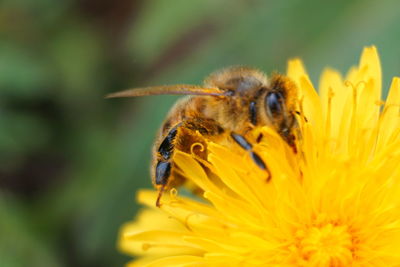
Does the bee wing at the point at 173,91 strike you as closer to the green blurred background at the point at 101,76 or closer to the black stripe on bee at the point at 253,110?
the black stripe on bee at the point at 253,110

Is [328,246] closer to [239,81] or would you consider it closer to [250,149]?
[250,149]

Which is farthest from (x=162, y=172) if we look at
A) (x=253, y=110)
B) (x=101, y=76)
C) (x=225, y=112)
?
(x=101, y=76)

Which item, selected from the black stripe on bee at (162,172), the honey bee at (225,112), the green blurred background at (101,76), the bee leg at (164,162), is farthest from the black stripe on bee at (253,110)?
the green blurred background at (101,76)

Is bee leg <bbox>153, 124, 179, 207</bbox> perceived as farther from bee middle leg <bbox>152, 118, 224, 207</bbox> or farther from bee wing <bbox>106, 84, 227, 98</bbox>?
bee wing <bbox>106, 84, 227, 98</bbox>

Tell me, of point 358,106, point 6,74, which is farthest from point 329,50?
point 6,74

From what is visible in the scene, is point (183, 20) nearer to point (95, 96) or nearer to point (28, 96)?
point (95, 96)

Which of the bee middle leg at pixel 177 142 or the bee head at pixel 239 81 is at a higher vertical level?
the bee head at pixel 239 81

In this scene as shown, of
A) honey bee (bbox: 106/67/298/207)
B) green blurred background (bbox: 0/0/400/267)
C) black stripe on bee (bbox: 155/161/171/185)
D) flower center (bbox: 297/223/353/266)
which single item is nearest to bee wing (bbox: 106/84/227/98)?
honey bee (bbox: 106/67/298/207)
